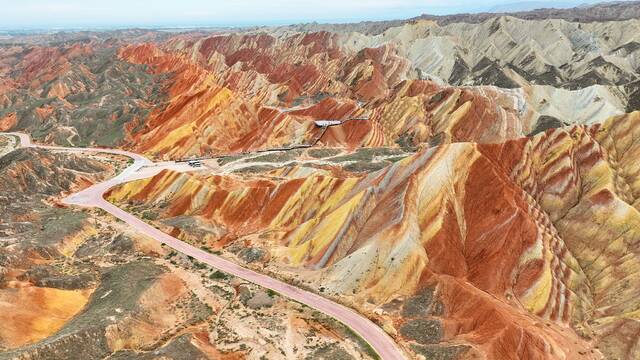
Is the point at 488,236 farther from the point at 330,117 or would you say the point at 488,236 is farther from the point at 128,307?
the point at 330,117

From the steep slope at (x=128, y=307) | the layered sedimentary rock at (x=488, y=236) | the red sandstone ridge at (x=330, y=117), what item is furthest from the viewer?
the red sandstone ridge at (x=330, y=117)

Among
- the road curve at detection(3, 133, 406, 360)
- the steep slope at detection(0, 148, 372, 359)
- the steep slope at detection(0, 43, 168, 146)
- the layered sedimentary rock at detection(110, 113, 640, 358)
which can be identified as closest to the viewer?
the steep slope at detection(0, 148, 372, 359)

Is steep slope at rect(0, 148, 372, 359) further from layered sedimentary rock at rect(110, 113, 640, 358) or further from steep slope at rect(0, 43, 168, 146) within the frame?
steep slope at rect(0, 43, 168, 146)

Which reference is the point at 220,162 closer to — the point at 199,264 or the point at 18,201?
the point at 18,201

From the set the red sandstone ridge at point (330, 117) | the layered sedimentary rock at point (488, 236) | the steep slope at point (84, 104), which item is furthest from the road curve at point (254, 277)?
the steep slope at point (84, 104)

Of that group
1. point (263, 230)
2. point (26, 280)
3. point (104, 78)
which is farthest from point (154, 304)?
point (104, 78)

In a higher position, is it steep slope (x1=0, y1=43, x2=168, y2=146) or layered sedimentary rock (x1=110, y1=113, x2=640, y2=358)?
layered sedimentary rock (x1=110, y1=113, x2=640, y2=358)

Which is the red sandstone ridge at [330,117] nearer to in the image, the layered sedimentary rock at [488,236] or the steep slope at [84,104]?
the steep slope at [84,104]

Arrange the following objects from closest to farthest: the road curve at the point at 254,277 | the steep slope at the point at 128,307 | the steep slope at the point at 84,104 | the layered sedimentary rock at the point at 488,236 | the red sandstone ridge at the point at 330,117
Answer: the steep slope at the point at 128,307 → the road curve at the point at 254,277 → the layered sedimentary rock at the point at 488,236 → the red sandstone ridge at the point at 330,117 → the steep slope at the point at 84,104

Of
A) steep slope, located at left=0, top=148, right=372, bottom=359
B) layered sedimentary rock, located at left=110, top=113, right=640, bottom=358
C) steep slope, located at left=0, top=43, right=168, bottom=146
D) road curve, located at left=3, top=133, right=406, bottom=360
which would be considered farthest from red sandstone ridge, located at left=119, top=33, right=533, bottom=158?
steep slope, located at left=0, top=148, right=372, bottom=359
